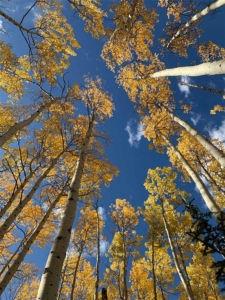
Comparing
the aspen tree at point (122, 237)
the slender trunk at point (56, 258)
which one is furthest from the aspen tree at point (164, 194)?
the slender trunk at point (56, 258)

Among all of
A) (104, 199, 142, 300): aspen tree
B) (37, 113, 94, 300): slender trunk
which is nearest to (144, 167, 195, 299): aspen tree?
(104, 199, 142, 300): aspen tree

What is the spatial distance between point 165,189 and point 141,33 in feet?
31.0

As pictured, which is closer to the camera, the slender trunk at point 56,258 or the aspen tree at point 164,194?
the slender trunk at point 56,258

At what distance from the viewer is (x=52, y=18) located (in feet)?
25.6

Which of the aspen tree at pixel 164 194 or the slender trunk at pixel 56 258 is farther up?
the aspen tree at pixel 164 194

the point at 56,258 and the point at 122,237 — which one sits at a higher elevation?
the point at 122,237

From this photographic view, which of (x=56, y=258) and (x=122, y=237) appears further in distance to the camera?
(x=122, y=237)

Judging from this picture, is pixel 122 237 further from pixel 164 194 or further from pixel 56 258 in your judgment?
pixel 56 258

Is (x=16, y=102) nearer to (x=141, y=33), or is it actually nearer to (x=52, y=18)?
(x=52, y=18)

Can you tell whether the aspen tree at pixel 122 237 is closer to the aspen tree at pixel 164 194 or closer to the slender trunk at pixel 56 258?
the aspen tree at pixel 164 194

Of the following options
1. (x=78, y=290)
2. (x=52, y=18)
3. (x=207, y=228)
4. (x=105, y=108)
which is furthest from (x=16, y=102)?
(x=78, y=290)

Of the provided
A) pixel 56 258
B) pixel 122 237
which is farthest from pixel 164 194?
pixel 56 258

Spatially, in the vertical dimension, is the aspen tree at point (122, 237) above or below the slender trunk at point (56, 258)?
above

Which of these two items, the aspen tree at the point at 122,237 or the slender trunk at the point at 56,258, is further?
the aspen tree at the point at 122,237
